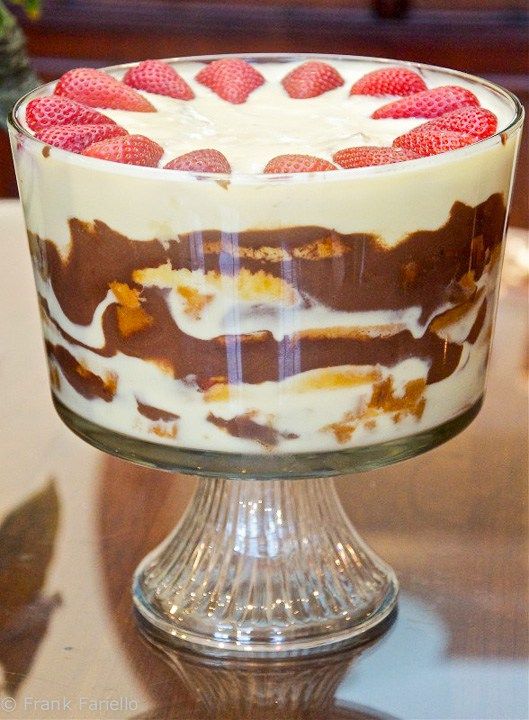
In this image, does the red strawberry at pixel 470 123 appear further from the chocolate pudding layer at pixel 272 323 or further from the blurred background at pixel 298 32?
the blurred background at pixel 298 32

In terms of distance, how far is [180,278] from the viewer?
70cm

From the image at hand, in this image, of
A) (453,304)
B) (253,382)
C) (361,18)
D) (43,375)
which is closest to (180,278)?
(253,382)

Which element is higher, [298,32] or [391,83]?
[391,83]

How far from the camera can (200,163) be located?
2.31ft

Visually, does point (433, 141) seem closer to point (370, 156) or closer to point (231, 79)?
point (370, 156)

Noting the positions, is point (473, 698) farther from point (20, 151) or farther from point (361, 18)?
point (361, 18)

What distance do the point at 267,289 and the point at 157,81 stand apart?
30 cm

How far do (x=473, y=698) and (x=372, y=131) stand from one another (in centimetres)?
40

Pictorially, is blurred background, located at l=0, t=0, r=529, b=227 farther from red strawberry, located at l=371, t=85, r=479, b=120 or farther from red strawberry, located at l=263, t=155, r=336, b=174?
red strawberry, located at l=263, t=155, r=336, b=174

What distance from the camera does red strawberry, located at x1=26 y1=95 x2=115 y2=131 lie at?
0.80 metres

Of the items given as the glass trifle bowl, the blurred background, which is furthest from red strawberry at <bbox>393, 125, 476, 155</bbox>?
the blurred background

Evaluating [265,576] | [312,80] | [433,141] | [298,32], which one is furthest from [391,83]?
[298,32]

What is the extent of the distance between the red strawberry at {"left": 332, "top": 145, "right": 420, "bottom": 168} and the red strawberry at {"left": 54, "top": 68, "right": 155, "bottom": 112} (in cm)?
20

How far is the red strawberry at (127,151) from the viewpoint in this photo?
2.34 feet
